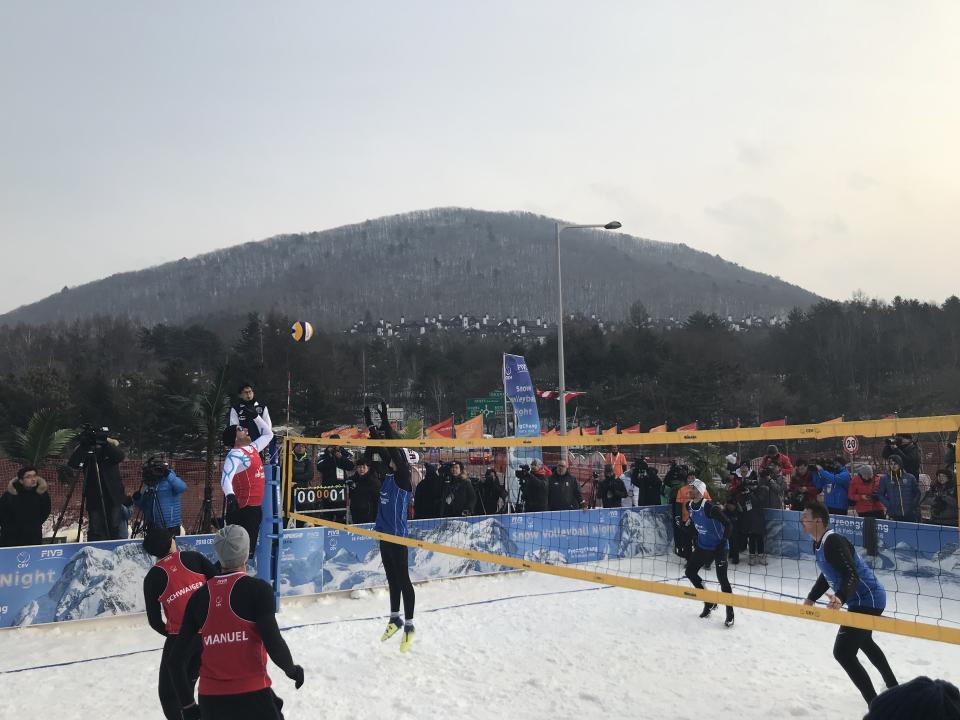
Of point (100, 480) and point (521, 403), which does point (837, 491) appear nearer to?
point (521, 403)

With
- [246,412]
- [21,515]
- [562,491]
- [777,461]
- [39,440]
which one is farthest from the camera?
[777,461]

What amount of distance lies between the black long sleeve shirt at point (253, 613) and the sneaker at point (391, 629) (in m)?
3.81

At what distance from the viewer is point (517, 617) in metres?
8.95

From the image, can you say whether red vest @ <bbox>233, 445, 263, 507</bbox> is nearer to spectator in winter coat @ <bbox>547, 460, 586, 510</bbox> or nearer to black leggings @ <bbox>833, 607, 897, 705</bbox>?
black leggings @ <bbox>833, 607, 897, 705</bbox>

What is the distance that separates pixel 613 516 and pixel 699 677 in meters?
5.95

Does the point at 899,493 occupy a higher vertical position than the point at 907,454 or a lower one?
lower

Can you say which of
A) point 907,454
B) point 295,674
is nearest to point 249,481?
point 295,674

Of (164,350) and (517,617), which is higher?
(164,350)

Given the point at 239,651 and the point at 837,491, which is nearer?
the point at 239,651

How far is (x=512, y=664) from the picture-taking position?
7184mm

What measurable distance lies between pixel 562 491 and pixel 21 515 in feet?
27.8

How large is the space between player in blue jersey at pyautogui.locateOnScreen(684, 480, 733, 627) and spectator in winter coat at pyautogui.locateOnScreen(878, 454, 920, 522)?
14.4 ft

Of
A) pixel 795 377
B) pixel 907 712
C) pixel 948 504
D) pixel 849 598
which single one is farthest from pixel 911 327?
pixel 907 712

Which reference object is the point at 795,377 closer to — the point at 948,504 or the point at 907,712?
the point at 948,504
